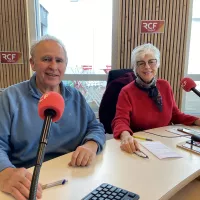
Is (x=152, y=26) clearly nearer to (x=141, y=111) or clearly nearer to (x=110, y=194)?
(x=141, y=111)

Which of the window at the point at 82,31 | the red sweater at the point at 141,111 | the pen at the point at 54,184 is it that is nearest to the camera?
the pen at the point at 54,184

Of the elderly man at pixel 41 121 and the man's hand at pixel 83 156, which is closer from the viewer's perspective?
the man's hand at pixel 83 156

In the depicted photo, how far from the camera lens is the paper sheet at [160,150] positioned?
4.64 feet

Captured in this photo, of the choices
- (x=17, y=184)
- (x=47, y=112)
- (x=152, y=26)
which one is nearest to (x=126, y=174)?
(x=17, y=184)

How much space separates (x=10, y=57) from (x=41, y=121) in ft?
8.65

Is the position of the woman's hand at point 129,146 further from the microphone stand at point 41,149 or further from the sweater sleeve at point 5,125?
the microphone stand at point 41,149

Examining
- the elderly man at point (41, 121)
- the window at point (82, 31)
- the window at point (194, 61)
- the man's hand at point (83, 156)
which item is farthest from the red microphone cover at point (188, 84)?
the window at point (82, 31)

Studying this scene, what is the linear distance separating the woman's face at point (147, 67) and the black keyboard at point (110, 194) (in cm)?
135

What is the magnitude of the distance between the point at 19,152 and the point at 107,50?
2.65 m

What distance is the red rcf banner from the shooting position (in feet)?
11.7

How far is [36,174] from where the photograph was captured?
0.69m

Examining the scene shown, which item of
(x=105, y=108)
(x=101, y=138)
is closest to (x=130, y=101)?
(x=105, y=108)

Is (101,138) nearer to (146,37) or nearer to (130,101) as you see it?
(130,101)

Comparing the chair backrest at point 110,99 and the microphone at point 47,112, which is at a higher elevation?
the microphone at point 47,112
